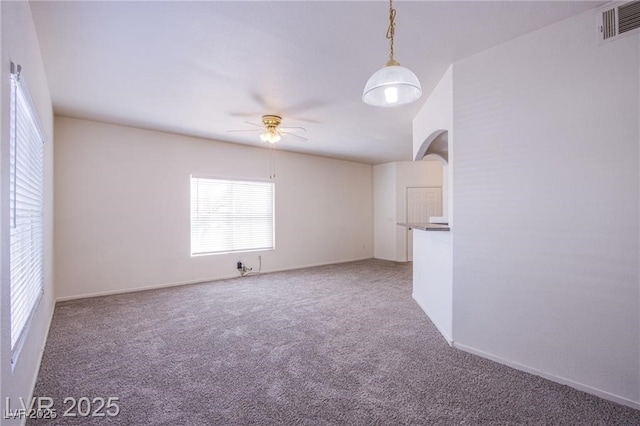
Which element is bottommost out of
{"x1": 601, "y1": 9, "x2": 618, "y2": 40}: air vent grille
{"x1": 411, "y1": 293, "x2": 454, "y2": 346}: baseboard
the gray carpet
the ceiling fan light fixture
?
the gray carpet

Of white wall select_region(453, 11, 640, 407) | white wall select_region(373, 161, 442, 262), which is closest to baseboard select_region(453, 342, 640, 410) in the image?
white wall select_region(453, 11, 640, 407)

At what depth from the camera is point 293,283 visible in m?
5.31

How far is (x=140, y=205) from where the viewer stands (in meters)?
4.80

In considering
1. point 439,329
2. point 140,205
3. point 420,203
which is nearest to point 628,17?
point 439,329

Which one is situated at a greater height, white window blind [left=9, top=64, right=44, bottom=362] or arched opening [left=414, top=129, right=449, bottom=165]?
arched opening [left=414, top=129, right=449, bottom=165]

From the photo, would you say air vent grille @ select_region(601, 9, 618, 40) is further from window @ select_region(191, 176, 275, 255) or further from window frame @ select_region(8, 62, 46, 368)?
window @ select_region(191, 176, 275, 255)

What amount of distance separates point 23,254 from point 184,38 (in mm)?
1839

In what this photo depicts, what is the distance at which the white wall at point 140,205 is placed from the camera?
4.30 m

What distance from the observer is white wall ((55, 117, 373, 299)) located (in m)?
4.30

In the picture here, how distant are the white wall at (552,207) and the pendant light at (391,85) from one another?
1.20 meters

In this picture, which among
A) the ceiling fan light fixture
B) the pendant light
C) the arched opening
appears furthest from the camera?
the ceiling fan light fixture

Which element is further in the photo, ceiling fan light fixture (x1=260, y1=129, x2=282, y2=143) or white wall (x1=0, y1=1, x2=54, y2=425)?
ceiling fan light fixture (x1=260, y1=129, x2=282, y2=143)

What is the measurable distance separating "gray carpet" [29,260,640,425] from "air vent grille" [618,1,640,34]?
2.39m

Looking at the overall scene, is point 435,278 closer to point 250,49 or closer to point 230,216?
point 250,49
